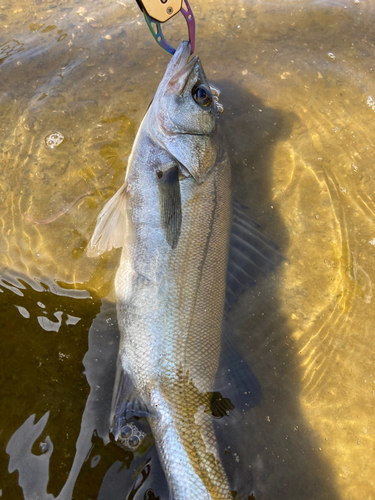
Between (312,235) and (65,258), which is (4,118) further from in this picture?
(312,235)

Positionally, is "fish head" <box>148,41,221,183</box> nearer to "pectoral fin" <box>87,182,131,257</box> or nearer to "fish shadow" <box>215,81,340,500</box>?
"pectoral fin" <box>87,182,131,257</box>

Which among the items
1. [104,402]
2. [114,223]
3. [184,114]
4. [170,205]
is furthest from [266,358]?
[184,114]

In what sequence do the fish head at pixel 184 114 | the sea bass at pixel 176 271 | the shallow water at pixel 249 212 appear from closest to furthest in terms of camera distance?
1. the sea bass at pixel 176 271
2. the shallow water at pixel 249 212
3. the fish head at pixel 184 114

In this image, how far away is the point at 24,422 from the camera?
2.61 meters

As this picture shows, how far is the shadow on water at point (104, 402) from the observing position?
2537mm

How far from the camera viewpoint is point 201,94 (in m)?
2.99

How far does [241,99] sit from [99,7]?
6.50 ft

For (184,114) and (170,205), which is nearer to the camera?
(170,205)

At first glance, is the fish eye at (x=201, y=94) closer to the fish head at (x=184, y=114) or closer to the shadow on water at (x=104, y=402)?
the fish head at (x=184, y=114)

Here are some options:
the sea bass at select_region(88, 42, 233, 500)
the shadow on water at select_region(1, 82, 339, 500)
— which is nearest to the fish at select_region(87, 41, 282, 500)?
the sea bass at select_region(88, 42, 233, 500)

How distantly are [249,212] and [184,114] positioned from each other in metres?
1.12

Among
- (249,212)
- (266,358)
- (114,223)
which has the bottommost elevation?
(266,358)

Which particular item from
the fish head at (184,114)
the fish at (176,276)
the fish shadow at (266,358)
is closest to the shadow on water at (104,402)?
the fish shadow at (266,358)

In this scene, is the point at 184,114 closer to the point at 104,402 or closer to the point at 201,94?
the point at 201,94
